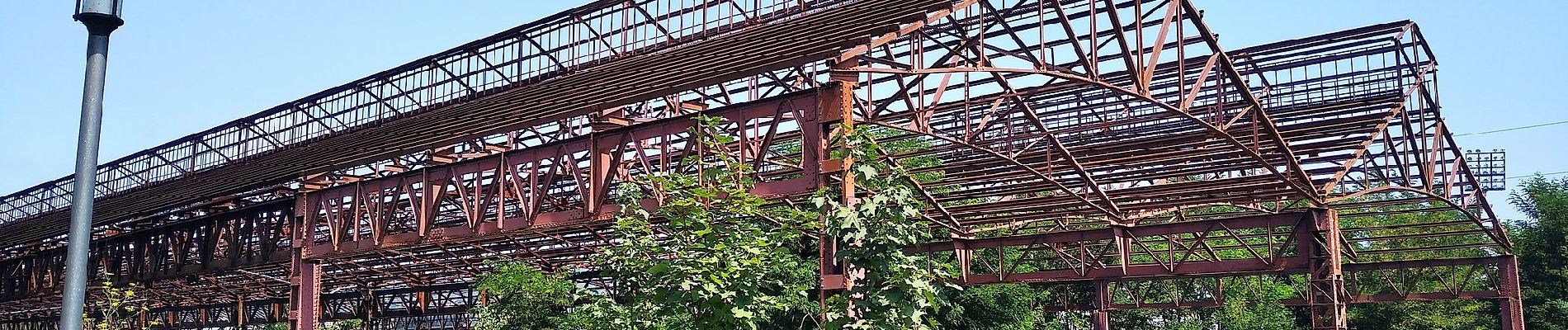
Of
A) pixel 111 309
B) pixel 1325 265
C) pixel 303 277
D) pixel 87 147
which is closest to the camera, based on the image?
pixel 87 147

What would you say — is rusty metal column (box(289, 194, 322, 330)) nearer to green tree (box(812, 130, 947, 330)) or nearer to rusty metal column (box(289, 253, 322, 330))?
rusty metal column (box(289, 253, 322, 330))

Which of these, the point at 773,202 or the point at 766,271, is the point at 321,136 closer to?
the point at 773,202

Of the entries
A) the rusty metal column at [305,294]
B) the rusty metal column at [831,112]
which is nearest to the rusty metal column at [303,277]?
the rusty metal column at [305,294]

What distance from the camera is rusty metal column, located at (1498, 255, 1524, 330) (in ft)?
130

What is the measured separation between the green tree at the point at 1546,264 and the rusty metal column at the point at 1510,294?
24.6 meters

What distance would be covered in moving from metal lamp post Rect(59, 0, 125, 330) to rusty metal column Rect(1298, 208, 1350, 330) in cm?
3098

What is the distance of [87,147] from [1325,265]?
3160 cm

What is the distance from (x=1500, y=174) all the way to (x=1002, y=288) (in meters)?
14.7

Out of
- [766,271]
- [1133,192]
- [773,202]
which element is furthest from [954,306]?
[766,271]

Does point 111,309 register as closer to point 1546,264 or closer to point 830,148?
point 830,148

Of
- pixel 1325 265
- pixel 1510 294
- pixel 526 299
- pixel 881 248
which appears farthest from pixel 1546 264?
pixel 881 248

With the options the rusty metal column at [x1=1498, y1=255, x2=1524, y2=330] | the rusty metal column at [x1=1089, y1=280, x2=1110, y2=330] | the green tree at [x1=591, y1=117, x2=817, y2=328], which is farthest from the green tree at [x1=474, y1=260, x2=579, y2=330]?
the rusty metal column at [x1=1498, y1=255, x2=1524, y2=330]

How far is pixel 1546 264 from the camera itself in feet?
216

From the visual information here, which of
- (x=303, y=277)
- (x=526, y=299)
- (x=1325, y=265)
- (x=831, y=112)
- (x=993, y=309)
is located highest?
(x=831, y=112)
